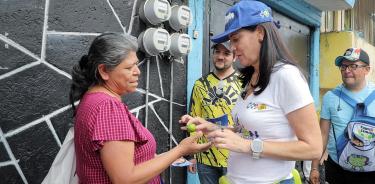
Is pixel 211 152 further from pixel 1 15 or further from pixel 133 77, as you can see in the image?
pixel 1 15

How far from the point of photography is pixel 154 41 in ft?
11.3

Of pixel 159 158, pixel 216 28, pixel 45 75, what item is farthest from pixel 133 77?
pixel 216 28

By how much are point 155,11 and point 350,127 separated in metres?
2.07

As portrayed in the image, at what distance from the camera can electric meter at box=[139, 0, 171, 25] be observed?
3463 millimetres

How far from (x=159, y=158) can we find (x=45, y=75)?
1400mm

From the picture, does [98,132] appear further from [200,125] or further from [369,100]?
[369,100]

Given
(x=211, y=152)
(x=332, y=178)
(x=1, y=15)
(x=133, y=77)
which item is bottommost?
(x=332, y=178)

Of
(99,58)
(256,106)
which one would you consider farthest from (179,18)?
(256,106)

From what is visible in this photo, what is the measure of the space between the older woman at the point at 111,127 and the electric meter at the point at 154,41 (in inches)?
59.4

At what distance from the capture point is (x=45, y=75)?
2781 mm

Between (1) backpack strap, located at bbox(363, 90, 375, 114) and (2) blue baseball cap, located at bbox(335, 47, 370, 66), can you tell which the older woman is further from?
(2) blue baseball cap, located at bbox(335, 47, 370, 66)

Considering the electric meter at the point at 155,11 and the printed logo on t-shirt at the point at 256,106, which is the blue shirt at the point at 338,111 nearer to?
the electric meter at the point at 155,11

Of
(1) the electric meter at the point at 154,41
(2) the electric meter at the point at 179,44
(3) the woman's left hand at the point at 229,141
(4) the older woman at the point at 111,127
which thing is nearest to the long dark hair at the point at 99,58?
(4) the older woman at the point at 111,127

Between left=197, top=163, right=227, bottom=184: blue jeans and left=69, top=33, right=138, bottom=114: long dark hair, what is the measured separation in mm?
2127
